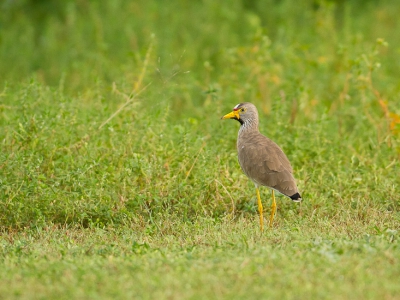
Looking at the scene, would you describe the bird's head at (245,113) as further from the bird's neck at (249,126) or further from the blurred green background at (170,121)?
the blurred green background at (170,121)

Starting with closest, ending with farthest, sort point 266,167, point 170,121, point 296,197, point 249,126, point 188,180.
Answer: point 296,197 → point 266,167 → point 188,180 → point 249,126 → point 170,121

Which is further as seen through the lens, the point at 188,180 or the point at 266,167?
the point at 188,180

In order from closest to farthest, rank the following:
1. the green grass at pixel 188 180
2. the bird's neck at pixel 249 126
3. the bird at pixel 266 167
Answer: the green grass at pixel 188 180 → the bird at pixel 266 167 → the bird's neck at pixel 249 126

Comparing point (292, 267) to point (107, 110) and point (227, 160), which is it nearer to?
point (227, 160)

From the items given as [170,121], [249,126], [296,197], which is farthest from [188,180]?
[170,121]

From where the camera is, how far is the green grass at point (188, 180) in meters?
4.73

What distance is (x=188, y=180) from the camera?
7445 millimetres

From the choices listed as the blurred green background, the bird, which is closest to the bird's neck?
the bird

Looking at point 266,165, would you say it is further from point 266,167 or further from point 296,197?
point 296,197

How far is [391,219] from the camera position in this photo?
6.78 m

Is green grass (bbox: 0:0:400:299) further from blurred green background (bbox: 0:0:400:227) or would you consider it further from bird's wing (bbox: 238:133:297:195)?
bird's wing (bbox: 238:133:297:195)

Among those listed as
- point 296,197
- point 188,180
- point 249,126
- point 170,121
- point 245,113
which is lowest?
point 188,180

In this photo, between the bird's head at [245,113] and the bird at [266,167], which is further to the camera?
the bird's head at [245,113]

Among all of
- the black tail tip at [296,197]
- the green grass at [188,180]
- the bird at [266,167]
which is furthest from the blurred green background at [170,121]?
the black tail tip at [296,197]
